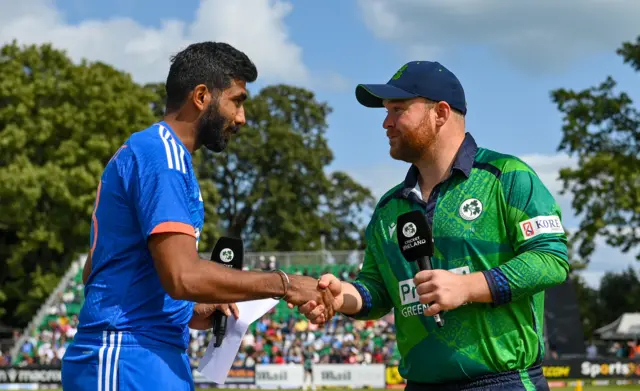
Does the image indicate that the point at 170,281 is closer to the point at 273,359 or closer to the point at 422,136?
the point at 422,136

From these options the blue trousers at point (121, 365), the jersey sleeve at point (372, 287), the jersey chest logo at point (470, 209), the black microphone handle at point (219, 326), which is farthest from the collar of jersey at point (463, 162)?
the blue trousers at point (121, 365)

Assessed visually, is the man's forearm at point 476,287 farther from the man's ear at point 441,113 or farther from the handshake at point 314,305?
the man's ear at point 441,113

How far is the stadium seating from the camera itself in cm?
3017

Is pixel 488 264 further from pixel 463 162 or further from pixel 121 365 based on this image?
pixel 121 365

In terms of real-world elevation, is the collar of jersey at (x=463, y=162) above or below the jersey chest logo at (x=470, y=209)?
above

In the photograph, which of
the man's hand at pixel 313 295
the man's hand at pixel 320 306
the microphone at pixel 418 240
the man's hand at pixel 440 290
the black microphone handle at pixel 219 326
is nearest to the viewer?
the man's hand at pixel 440 290

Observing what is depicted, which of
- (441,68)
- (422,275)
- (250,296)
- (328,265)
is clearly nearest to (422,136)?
(441,68)

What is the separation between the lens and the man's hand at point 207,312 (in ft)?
15.7

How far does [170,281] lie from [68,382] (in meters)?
0.71

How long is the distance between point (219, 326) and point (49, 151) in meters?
39.3

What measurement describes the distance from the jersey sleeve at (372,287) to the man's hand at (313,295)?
0.17 m

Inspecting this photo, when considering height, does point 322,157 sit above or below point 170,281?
above

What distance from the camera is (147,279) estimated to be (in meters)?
3.99

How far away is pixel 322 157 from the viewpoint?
5825cm
